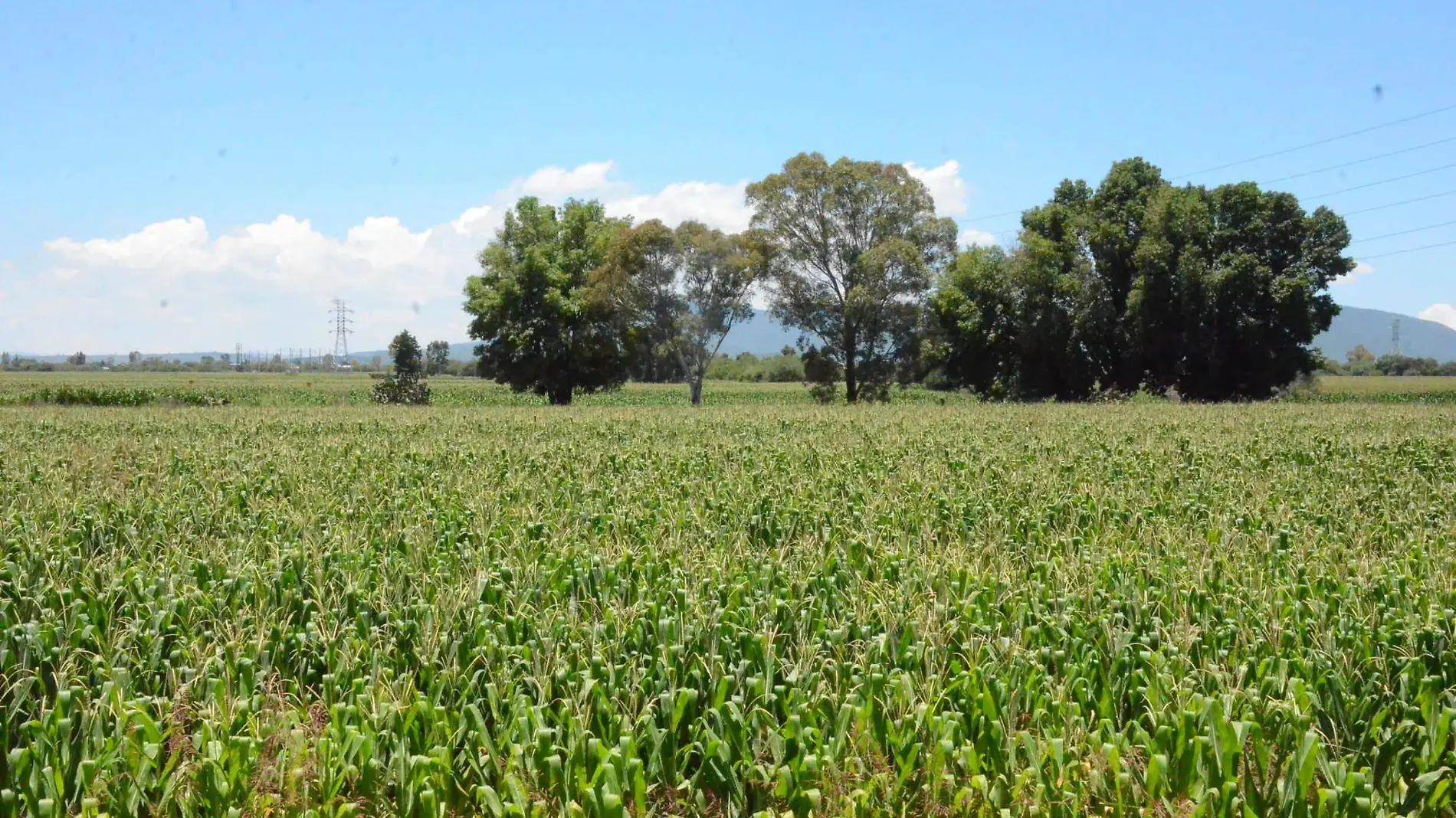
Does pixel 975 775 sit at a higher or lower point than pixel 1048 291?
lower

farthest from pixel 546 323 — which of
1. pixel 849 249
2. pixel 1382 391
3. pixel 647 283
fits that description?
pixel 1382 391

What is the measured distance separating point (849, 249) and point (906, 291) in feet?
14.5

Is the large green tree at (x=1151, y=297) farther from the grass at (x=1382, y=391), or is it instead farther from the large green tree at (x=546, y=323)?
the large green tree at (x=546, y=323)

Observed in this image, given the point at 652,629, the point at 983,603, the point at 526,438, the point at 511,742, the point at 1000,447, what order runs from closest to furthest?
1. the point at 511,742
2. the point at 652,629
3. the point at 983,603
4. the point at 1000,447
5. the point at 526,438

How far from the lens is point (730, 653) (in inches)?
213

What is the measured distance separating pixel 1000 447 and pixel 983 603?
1355 centimetres

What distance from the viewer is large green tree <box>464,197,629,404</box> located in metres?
54.0

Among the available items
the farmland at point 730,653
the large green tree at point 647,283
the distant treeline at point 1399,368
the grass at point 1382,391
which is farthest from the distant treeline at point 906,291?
the distant treeline at point 1399,368

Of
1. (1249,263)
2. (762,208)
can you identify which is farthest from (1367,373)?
(762,208)

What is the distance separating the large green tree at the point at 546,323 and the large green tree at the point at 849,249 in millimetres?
9906

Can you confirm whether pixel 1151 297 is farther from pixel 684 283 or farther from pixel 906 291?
pixel 684 283

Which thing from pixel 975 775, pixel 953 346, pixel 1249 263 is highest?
pixel 1249 263

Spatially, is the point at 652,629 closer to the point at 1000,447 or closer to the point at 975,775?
the point at 975,775

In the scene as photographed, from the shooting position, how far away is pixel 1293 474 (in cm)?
1470
